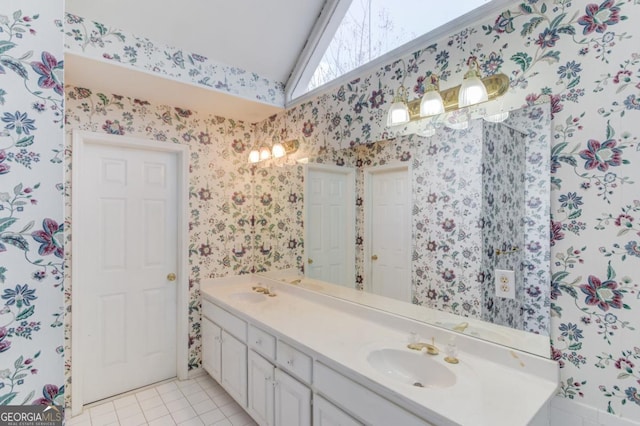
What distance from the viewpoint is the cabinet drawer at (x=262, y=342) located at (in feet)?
6.09

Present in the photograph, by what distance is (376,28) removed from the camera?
6.64 feet

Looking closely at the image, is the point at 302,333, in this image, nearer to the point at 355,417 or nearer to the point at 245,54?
the point at 355,417

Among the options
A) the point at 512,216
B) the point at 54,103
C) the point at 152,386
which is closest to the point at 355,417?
the point at 512,216

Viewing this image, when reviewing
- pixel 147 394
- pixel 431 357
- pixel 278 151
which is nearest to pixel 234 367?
pixel 147 394

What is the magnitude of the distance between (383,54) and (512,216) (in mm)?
1210

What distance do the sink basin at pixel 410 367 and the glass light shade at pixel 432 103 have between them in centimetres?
118

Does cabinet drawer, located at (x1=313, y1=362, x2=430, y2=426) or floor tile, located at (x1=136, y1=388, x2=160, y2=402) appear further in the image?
floor tile, located at (x1=136, y1=388, x2=160, y2=402)

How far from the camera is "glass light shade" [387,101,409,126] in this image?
5.81ft

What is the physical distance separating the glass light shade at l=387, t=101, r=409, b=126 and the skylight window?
39cm

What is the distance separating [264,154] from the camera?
9.55ft

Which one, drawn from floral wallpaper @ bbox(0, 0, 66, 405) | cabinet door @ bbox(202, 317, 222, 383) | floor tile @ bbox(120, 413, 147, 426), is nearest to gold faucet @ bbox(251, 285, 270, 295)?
cabinet door @ bbox(202, 317, 222, 383)

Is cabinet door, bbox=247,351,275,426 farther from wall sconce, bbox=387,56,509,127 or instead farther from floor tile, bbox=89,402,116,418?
wall sconce, bbox=387,56,509,127

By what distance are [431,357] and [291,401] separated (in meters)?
0.77

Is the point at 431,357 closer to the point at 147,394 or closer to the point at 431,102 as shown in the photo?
the point at 431,102
